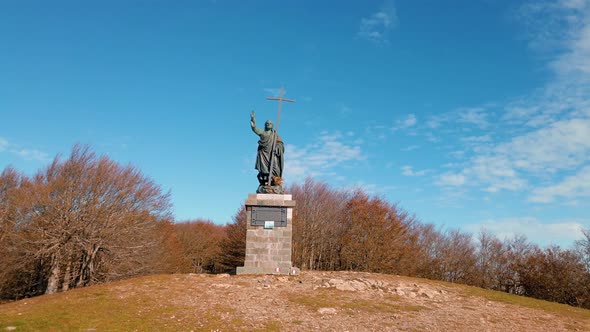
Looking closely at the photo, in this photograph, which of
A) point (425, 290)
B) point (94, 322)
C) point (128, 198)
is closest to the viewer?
point (94, 322)

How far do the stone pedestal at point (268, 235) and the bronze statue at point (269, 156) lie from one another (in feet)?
3.39

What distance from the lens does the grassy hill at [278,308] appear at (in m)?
10.8

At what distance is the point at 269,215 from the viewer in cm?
1836

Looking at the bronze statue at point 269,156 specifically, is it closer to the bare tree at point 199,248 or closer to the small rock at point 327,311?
the small rock at point 327,311

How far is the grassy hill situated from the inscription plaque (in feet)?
8.66

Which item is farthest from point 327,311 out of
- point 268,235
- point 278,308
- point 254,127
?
point 254,127

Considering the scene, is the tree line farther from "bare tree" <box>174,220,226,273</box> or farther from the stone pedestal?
the stone pedestal

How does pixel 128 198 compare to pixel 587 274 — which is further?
pixel 587 274

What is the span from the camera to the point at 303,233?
38969mm

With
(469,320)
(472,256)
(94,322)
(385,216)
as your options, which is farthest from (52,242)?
(472,256)

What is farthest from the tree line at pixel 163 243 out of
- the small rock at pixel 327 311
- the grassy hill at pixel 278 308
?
the small rock at pixel 327 311

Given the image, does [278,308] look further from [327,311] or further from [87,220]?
[87,220]

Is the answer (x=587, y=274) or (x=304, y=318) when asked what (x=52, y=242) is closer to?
(x=304, y=318)

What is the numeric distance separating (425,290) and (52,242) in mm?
21699
